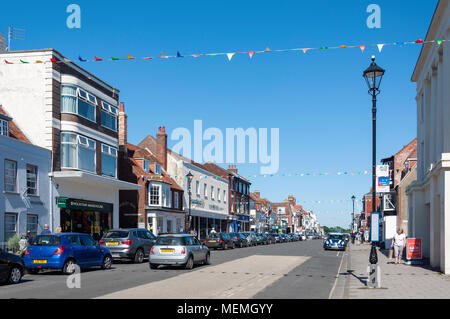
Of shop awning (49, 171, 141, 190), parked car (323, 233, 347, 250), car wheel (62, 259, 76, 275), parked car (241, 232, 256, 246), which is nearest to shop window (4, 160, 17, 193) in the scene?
shop awning (49, 171, 141, 190)

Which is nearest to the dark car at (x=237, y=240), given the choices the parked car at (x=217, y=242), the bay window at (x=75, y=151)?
the parked car at (x=217, y=242)

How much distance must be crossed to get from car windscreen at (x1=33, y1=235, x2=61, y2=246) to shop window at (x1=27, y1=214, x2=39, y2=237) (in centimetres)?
838

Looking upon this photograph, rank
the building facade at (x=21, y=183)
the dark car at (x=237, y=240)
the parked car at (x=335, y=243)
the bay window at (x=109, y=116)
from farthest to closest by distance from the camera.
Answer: the dark car at (x=237, y=240) → the parked car at (x=335, y=243) → the bay window at (x=109, y=116) → the building facade at (x=21, y=183)

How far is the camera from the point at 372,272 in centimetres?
1407

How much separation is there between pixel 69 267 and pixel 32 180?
387 inches

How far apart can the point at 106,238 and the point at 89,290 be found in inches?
401

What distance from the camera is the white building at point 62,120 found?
27.9 m

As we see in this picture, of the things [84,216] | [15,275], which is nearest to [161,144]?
[84,216]

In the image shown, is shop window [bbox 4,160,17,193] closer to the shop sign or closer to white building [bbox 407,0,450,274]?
the shop sign

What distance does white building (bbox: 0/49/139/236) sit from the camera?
91.5 feet

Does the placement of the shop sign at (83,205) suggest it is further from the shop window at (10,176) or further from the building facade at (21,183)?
the shop window at (10,176)

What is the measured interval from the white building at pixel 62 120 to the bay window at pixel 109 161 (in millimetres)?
719
